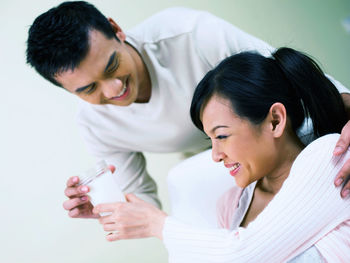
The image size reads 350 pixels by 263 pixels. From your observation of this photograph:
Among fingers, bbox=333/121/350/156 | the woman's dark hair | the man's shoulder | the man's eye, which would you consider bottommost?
fingers, bbox=333/121/350/156

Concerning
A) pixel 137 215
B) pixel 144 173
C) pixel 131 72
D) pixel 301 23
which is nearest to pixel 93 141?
pixel 144 173

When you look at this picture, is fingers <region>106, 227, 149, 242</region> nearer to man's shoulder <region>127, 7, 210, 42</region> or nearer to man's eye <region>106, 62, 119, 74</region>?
man's eye <region>106, 62, 119, 74</region>

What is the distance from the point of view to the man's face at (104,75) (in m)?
1.00

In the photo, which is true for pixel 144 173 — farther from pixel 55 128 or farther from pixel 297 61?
pixel 297 61

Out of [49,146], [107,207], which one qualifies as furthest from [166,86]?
[49,146]

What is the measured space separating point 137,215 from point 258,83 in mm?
444

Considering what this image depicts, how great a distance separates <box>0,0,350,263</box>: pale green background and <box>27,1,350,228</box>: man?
558 mm

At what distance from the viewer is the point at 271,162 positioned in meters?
0.99

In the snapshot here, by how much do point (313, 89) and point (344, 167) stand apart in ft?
0.83

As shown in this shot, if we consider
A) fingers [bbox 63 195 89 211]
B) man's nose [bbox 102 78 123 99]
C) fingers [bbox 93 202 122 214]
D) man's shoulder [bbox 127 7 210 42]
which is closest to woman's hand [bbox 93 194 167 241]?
fingers [bbox 93 202 122 214]

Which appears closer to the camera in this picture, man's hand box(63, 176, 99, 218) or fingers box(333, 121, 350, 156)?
fingers box(333, 121, 350, 156)

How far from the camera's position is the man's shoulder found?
1.22 meters

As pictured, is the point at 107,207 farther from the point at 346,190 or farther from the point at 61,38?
the point at 346,190

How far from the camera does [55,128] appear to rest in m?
1.92
